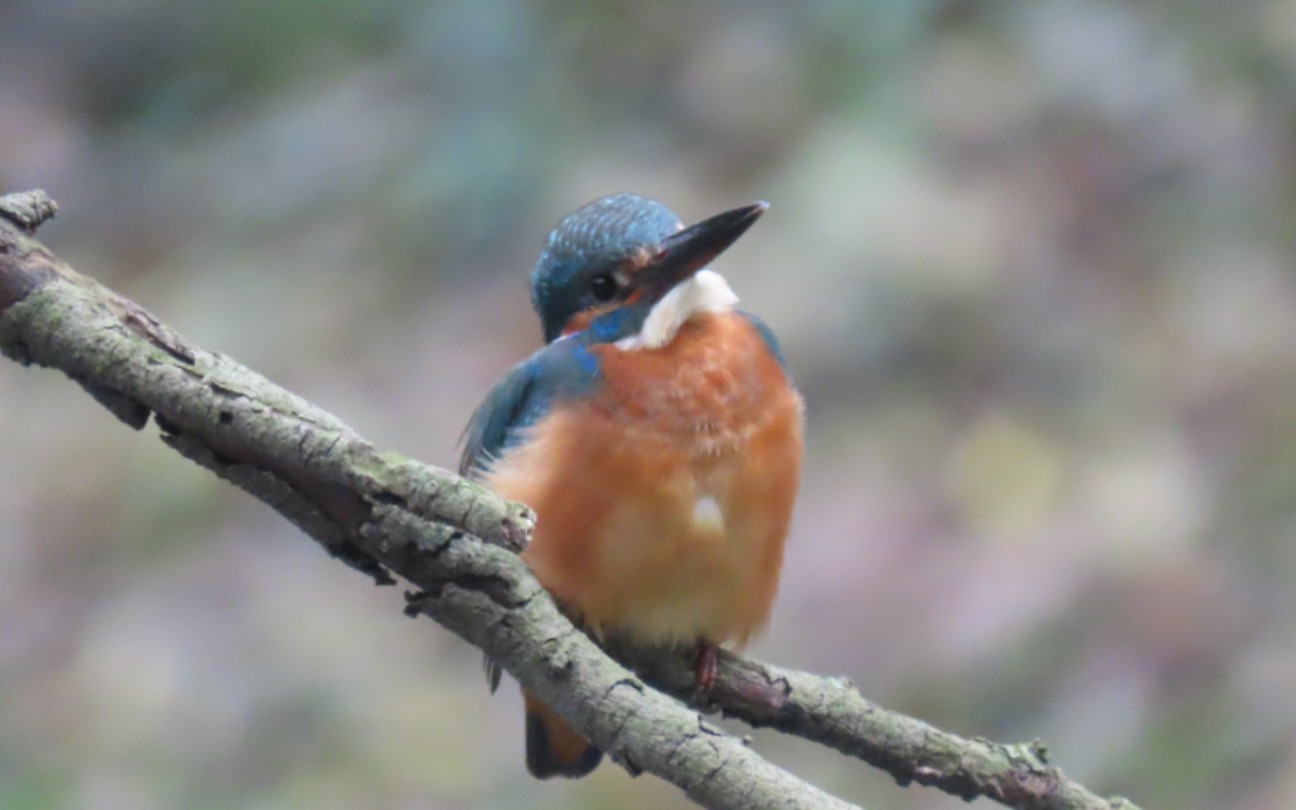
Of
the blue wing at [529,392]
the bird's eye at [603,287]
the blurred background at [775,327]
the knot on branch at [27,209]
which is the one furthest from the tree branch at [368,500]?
the blurred background at [775,327]

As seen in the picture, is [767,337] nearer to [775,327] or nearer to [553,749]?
[553,749]

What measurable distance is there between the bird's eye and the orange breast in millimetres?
141

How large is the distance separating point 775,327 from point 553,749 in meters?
1.82

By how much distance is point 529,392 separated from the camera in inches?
85.5

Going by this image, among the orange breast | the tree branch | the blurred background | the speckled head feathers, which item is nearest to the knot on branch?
the tree branch

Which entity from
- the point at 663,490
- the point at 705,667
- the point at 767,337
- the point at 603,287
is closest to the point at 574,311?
the point at 603,287

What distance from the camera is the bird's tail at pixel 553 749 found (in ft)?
7.32

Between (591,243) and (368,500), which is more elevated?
(591,243)

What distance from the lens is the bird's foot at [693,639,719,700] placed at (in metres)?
1.91

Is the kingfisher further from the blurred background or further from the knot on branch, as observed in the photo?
the blurred background

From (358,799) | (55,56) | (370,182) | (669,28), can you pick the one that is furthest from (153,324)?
(55,56)

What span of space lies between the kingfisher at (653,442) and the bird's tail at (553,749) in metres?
0.02

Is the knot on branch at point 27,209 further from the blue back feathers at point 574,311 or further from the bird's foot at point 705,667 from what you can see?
the bird's foot at point 705,667

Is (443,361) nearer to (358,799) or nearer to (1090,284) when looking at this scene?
(358,799)
